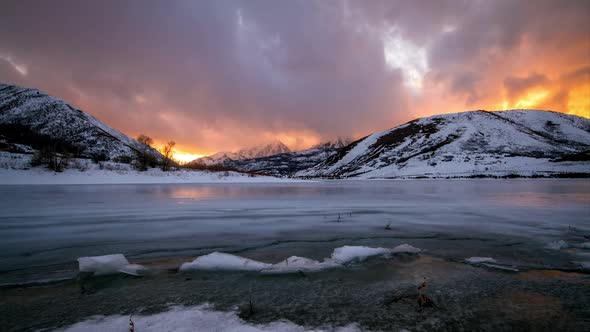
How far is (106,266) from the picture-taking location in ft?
11.3

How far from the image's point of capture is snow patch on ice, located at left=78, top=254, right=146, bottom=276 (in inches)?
133

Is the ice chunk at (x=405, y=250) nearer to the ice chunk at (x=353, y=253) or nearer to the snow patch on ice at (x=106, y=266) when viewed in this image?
the ice chunk at (x=353, y=253)

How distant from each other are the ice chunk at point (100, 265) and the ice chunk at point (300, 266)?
1.89m

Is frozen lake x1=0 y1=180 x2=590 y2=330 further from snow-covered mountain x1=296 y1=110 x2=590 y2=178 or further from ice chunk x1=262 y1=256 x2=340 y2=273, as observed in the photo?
snow-covered mountain x1=296 y1=110 x2=590 y2=178

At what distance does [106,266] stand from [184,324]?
204cm

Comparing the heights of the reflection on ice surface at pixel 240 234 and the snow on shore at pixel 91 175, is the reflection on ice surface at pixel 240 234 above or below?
below

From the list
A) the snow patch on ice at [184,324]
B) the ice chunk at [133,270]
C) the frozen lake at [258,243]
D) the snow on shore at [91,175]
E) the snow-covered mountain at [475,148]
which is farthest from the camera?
the snow-covered mountain at [475,148]

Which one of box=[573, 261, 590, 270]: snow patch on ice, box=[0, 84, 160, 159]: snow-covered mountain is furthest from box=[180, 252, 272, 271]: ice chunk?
box=[0, 84, 160, 159]: snow-covered mountain

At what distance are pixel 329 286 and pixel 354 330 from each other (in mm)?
932

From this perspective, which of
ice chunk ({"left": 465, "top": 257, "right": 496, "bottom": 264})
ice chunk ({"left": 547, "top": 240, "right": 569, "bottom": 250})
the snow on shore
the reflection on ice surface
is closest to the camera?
ice chunk ({"left": 465, "top": 257, "right": 496, "bottom": 264})

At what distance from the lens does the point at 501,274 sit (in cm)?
337

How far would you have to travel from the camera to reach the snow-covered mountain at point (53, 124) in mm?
74812

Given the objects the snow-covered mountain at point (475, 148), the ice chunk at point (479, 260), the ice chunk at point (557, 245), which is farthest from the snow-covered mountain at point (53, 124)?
the snow-covered mountain at point (475, 148)

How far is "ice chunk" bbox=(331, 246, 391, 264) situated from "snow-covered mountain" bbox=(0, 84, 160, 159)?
76865 millimetres
